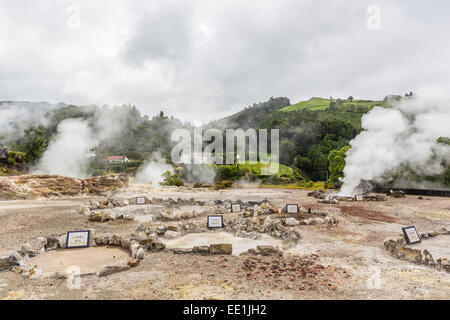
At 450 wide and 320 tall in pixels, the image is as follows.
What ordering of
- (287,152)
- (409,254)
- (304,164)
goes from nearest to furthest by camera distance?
(409,254) < (304,164) < (287,152)

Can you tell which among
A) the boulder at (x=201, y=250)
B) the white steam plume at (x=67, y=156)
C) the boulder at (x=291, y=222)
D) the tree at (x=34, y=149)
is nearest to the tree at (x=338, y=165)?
the boulder at (x=291, y=222)

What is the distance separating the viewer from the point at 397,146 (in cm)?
2683

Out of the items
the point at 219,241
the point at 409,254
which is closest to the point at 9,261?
the point at 219,241

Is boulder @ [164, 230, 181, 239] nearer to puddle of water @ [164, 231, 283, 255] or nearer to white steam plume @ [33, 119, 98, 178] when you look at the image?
puddle of water @ [164, 231, 283, 255]

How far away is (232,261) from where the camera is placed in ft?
21.8

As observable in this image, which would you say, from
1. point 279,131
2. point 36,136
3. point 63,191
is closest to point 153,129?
point 279,131

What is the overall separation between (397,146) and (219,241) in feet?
86.9

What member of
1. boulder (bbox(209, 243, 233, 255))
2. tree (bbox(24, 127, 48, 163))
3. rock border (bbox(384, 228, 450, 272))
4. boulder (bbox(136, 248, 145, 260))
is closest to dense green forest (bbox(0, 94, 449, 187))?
tree (bbox(24, 127, 48, 163))

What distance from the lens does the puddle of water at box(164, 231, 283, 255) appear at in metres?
8.44

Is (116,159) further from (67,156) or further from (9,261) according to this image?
(9,261)

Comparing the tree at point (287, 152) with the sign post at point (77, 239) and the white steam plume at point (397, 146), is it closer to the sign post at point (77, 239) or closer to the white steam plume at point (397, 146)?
the white steam plume at point (397, 146)

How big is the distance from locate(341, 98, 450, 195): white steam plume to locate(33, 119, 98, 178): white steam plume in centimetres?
4151
